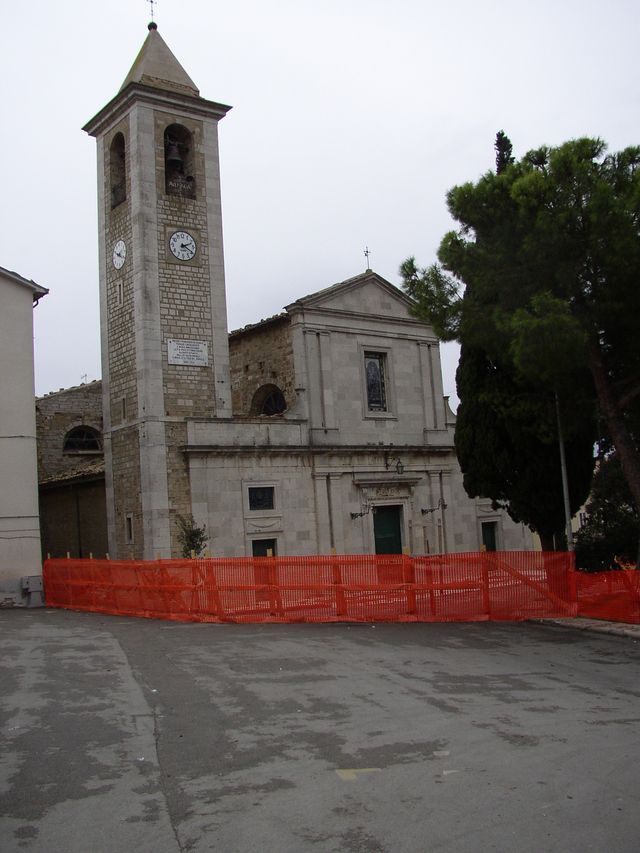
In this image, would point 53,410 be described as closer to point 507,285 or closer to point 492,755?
point 507,285

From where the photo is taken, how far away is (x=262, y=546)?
24734 millimetres

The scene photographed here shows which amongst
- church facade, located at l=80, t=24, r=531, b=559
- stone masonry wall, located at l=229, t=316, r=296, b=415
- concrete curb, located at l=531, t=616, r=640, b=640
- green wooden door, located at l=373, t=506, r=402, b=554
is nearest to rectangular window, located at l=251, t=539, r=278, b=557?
church facade, located at l=80, t=24, r=531, b=559

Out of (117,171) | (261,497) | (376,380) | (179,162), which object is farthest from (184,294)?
(376,380)

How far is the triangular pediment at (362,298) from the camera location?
26.9m

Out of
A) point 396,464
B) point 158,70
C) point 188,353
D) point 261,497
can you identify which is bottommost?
point 261,497

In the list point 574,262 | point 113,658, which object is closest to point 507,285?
point 574,262

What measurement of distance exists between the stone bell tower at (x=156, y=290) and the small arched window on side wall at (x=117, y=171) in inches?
1.2

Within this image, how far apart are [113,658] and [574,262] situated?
973cm

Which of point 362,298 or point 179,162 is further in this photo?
point 362,298

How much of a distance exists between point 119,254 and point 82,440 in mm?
8838

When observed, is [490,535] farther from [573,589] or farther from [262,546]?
[573,589]

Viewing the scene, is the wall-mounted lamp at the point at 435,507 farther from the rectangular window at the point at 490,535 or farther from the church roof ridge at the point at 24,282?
the church roof ridge at the point at 24,282

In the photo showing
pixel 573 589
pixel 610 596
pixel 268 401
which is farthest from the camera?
pixel 268 401

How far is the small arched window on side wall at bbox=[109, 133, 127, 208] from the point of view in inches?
1008
